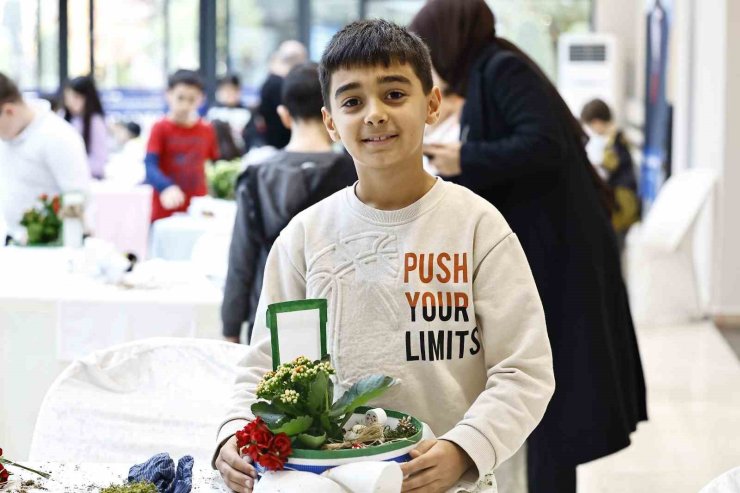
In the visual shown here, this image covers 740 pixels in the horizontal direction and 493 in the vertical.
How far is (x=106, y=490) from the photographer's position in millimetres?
1570

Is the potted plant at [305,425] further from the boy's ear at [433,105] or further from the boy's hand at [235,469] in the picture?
the boy's ear at [433,105]

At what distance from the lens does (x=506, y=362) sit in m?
1.62

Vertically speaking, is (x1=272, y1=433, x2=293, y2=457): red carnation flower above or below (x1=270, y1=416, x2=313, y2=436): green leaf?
below

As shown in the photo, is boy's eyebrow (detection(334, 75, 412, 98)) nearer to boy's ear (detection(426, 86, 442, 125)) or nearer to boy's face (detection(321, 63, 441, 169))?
boy's face (detection(321, 63, 441, 169))

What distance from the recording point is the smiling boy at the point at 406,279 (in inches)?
64.6

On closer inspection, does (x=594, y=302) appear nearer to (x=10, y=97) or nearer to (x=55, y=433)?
(x=55, y=433)

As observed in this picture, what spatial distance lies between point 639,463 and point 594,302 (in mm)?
2041

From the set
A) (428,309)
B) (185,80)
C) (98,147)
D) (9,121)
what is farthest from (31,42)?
(428,309)

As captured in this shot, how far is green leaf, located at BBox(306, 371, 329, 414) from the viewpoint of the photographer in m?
1.39

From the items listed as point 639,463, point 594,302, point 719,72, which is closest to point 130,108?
point 719,72

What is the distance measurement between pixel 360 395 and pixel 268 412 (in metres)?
0.11

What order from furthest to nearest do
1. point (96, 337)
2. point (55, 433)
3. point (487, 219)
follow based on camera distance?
point (96, 337), point (55, 433), point (487, 219)

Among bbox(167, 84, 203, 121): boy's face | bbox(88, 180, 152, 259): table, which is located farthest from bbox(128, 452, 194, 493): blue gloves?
bbox(88, 180, 152, 259): table

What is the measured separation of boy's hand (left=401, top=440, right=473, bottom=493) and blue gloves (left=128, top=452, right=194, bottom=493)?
305 millimetres
